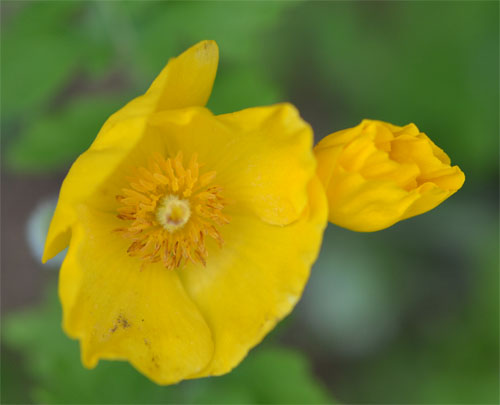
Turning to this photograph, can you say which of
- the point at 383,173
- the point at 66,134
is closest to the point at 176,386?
the point at 66,134

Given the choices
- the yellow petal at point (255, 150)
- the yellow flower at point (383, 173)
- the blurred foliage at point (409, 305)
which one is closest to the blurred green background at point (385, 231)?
the blurred foliage at point (409, 305)

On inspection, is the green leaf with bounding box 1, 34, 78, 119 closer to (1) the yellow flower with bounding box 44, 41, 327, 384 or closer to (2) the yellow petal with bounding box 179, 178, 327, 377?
(1) the yellow flower with bounding box 44, 41, 327, 384

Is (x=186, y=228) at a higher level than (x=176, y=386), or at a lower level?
higher

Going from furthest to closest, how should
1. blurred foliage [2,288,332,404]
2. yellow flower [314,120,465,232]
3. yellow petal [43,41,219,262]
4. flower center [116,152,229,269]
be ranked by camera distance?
blurred foliage [2,288,332,404], flower center [116,152,229,269], yellow flower [314,120,465,232], yellow petal [43,41,219,262]

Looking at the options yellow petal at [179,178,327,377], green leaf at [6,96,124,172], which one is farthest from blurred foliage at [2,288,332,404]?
green leaf at [6,96,124,172]

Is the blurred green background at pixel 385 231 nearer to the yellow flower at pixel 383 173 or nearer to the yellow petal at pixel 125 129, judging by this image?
the yellow petal at pixel 125 129

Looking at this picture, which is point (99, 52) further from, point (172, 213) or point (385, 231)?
point (385, 231)
